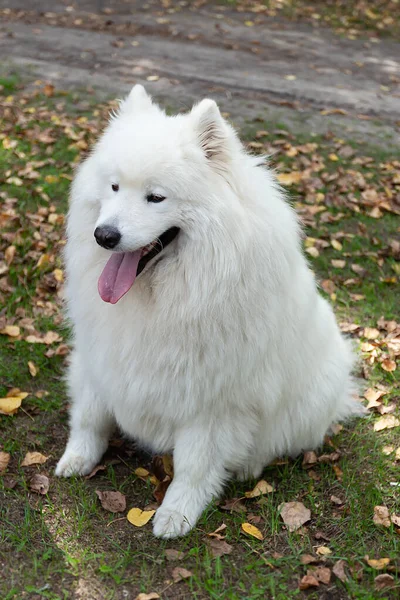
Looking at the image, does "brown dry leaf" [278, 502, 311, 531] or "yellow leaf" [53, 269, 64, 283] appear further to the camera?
"yellow leaf" [53, 269, 64, 283]

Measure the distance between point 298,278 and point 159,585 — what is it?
1.50 metres

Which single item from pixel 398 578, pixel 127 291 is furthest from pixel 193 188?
pixel 398 578

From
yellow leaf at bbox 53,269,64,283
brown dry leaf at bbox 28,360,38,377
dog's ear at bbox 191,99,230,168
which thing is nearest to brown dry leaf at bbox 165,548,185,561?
brown dry leaf at bbox 28,360,38,377

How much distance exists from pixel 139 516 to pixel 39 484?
1.80ft

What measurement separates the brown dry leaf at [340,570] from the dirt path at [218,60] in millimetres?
5349

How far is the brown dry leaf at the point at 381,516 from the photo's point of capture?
300 centimetres

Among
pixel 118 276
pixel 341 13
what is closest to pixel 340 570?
pixel 118 276

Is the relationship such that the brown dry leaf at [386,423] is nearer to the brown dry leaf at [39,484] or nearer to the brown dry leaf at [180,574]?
the brown dry leaf at [180,574]

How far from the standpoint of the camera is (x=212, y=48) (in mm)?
9859

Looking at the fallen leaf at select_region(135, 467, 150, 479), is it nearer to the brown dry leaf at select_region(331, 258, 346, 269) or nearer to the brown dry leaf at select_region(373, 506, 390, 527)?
the brown dry leaf at select_region(373, 506, 390, 527)

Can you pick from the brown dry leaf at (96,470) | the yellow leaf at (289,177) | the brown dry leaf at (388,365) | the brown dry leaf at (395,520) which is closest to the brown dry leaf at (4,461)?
the brown dry leaf at (96,470)

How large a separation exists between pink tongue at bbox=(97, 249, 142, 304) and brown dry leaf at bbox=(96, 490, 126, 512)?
1.10 meters

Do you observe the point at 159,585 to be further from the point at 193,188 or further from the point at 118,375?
the point at 193,188

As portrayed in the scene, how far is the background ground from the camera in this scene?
281 centimetres
